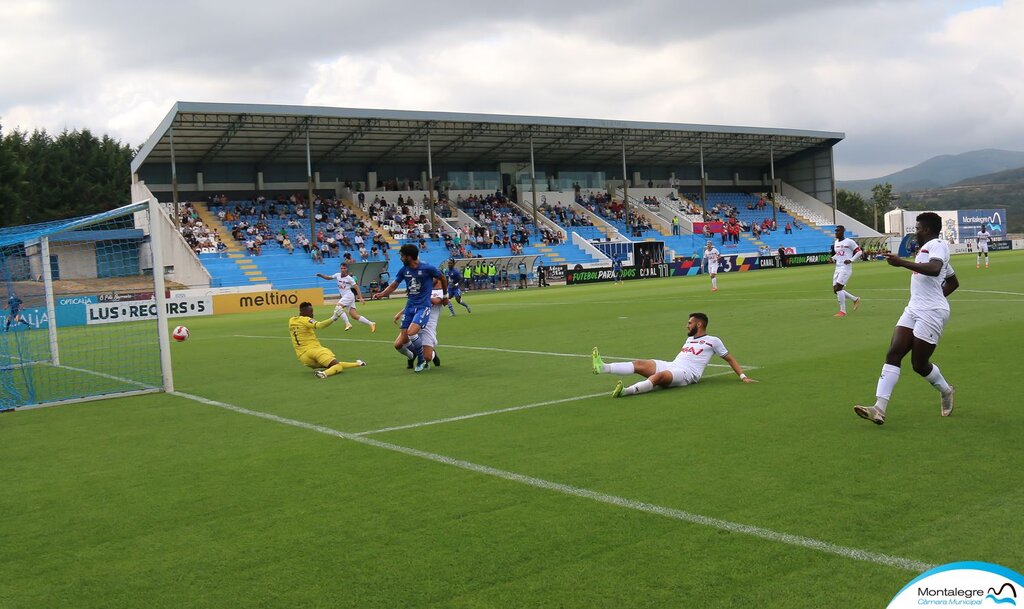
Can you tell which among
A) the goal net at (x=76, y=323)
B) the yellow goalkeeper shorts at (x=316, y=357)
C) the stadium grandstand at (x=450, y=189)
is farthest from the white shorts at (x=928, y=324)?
the stadium grandstand at (x=450, y=189)

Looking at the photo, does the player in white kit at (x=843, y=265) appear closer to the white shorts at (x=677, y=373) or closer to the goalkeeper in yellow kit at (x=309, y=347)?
the white shorts at (x=677, y=373)

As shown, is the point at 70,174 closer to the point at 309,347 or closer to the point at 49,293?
the point at 49,293

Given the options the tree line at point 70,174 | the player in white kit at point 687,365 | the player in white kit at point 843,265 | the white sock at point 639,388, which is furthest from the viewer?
the tree line at point 70,174

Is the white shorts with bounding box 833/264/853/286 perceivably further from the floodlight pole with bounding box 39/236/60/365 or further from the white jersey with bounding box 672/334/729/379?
the floodlight pole with bounding box 39/236/60/365

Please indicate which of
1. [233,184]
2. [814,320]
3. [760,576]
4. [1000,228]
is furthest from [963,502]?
[1000,228]

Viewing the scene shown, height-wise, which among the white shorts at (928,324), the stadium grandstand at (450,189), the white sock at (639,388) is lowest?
the white sock at (639,388)

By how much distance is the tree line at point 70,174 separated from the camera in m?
71.5

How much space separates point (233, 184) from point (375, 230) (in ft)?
39.1

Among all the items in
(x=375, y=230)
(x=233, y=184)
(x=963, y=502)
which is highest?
(x=233, y=184)

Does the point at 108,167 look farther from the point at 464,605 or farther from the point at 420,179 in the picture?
the point at 464,605

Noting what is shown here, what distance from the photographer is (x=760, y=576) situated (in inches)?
181

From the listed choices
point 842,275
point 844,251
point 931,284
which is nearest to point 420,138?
point 844,251

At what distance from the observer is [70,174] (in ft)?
245

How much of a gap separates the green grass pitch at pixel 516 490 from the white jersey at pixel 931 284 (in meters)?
1.12
